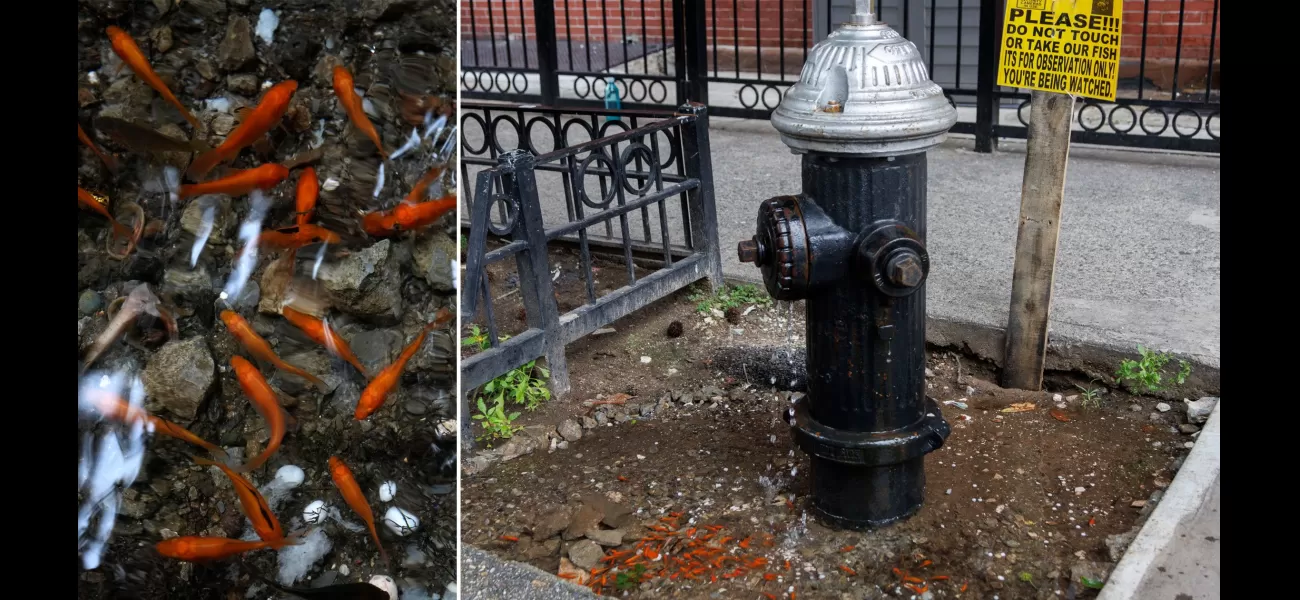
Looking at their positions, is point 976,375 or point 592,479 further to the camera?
point 976,375

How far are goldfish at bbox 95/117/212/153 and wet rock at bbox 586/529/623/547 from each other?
152cm

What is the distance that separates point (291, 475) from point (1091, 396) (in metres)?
2.51

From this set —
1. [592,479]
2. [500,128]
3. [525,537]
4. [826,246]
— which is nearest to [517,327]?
[592,479]

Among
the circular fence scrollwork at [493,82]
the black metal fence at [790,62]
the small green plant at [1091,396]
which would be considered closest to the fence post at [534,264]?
the small green plant at [1091,396]

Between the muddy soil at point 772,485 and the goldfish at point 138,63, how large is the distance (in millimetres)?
1474

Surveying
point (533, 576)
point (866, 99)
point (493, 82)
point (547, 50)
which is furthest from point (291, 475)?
point (493, 82)

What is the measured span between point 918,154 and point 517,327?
192 centimetres

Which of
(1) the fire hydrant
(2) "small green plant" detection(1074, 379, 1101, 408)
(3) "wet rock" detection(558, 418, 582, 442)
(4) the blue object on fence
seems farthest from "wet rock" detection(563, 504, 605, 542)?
(4) the blue object on fence

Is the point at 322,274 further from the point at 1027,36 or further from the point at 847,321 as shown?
the point at 1027,36

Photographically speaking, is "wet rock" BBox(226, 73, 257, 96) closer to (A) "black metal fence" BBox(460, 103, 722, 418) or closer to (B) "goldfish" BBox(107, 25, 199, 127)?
(B) "goldfish" BBox(107, 25, 199, 127)

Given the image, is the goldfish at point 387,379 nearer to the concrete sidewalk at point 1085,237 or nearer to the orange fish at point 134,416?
the orange fish at point 134,416

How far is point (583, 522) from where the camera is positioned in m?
2.68

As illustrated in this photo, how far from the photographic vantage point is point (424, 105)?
53.6 inches

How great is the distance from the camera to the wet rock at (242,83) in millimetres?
1325
